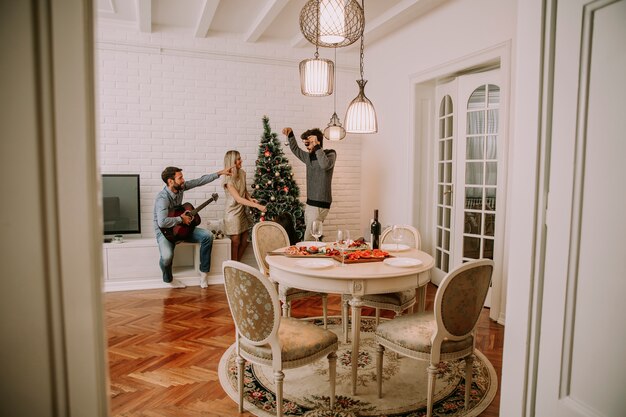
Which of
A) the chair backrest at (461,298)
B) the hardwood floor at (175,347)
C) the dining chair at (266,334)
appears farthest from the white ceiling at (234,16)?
the dining chair at (266,334)

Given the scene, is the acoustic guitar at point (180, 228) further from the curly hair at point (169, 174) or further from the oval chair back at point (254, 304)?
the oval chair back at point (254, 304)

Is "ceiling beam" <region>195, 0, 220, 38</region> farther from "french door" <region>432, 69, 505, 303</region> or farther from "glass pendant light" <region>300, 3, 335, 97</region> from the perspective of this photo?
"french door" <region>432, 69, 505, 303</region>

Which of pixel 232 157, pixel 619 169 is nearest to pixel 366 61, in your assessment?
pixel 232 157

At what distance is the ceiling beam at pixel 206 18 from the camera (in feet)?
15.1

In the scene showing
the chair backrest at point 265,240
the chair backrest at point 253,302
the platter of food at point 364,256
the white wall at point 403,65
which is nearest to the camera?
the chair backrest at point 253,302

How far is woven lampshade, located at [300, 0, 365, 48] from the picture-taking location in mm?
2627

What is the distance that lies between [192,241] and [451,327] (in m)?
3.63

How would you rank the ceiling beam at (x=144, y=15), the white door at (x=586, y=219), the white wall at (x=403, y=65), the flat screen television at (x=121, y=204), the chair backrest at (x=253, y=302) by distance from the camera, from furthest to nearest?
the flat screen television at (x=121, y=204)
the ceiling beam at (x=144, y=15)
the white wall at (x=403, y=65)
the chair backrest at (x=253, y=302)
the white door at (x=586, y=219)

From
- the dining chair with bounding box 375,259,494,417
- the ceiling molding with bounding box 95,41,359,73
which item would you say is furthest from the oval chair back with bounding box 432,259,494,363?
the ceiling molding with bounding box 95,41,359,73

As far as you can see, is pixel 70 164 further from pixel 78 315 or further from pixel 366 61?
pixel 366 61

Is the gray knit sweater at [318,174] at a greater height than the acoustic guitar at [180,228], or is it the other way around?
the gray knit sweater at [318,174]

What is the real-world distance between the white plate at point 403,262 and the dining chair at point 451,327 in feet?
1.29

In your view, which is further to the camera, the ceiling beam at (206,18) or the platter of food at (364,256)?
the ceiling beam at (206,18)

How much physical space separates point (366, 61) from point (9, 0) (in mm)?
6136
